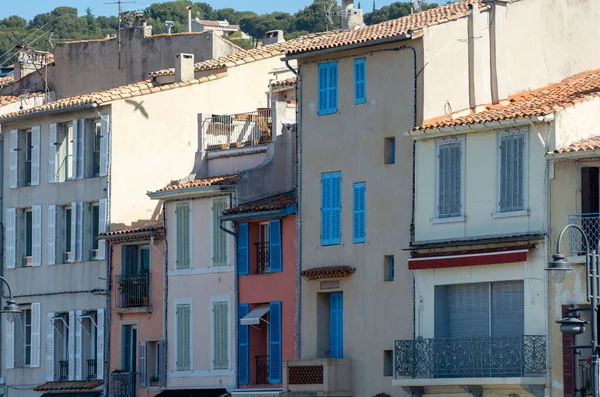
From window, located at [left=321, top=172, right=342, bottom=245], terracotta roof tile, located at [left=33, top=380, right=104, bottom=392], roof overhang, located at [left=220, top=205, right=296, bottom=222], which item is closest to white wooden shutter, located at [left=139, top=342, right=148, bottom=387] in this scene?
terracotta roof tile, located at [left=33, top=380, right=104, bottom=392]

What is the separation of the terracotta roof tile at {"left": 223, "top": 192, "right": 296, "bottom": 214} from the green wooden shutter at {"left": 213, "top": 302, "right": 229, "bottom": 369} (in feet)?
9.46

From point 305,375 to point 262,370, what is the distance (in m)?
3.51

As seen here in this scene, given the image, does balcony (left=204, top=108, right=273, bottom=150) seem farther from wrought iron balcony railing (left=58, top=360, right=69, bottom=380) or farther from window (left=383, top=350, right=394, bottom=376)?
window (left=383, top=350, right=394, bottom=376)

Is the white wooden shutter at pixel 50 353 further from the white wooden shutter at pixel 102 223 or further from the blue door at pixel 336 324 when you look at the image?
the blue door at pixel 336 324

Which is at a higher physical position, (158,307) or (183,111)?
(183,111)

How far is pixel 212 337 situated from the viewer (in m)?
51.8

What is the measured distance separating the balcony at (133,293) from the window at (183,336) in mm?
1503

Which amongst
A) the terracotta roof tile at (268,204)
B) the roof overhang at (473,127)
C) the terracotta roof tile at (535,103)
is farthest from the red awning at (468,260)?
the terracotta roof tile at (268,204)

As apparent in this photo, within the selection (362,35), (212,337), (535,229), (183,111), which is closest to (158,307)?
(212,337)

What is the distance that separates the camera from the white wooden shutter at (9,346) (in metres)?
59.8

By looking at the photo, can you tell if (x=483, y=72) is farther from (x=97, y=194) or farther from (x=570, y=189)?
(x=97, y=194)

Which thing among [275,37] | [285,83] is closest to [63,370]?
[285,83]

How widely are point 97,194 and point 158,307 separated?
16.7 feet

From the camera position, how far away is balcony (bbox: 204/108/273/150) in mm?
54675
